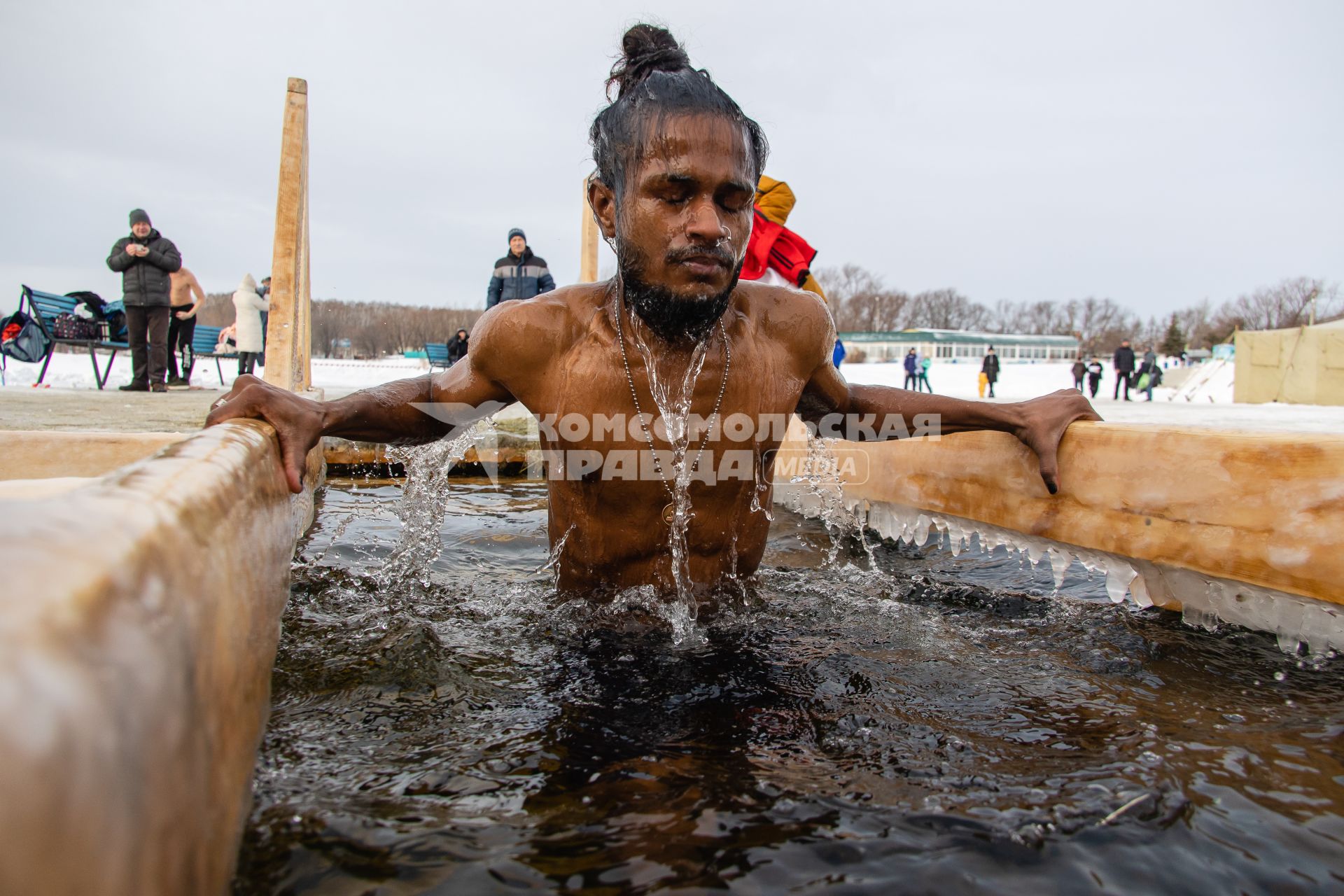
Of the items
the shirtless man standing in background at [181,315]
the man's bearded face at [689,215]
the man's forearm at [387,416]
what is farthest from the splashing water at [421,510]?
the shirtless man standing in background at [181,315]

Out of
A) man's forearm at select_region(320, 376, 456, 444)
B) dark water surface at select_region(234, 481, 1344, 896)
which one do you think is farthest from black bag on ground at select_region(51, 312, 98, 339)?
man's forearm at select_region(320, 376, 456, 444)

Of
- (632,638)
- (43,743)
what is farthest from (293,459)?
(43,743)

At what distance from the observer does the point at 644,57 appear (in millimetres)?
2449

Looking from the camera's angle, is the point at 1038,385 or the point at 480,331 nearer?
the point at 480,331

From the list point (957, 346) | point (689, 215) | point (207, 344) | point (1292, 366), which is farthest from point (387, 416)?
point (957, 346)

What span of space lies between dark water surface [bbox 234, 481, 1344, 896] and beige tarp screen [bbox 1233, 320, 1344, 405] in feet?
82.2

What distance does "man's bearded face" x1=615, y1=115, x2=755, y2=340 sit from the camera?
84.7 inches

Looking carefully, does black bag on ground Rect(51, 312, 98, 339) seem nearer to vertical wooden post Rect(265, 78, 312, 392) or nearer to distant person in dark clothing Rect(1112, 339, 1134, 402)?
vertical wooden post Rect(265, 78, 312, 392)

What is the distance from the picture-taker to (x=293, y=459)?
76.4 inches

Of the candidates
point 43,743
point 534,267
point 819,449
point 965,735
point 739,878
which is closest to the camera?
point 43,743

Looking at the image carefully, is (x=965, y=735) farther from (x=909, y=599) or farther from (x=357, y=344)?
(x=357, y=344)

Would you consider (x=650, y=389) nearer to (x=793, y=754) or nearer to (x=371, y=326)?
(x=793, y=754)

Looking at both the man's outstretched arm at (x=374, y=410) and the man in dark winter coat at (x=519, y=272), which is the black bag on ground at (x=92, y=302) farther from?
the man's outstretched arm at (x=374, y=410)

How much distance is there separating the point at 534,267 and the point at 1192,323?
101733 millimetres
